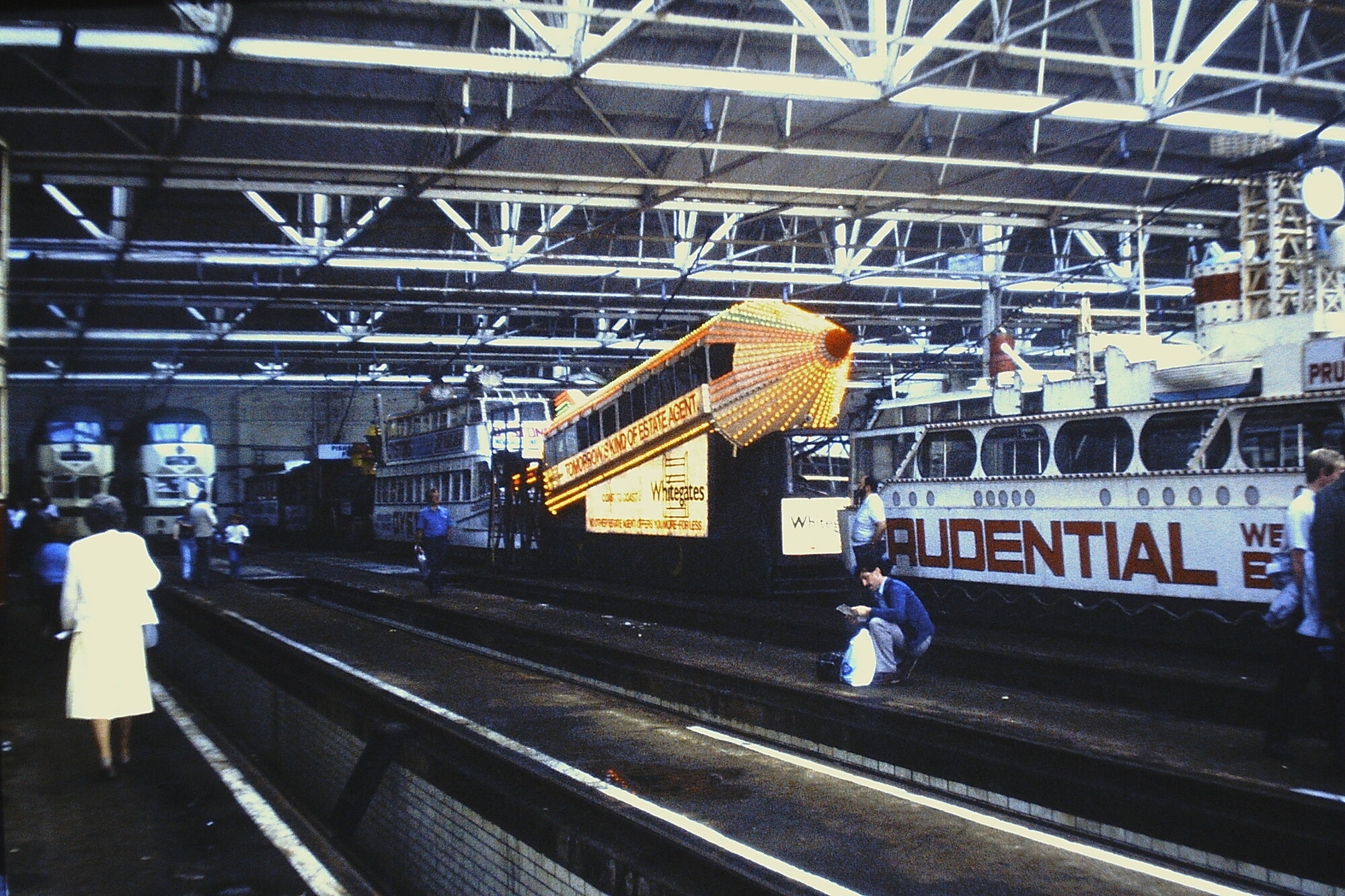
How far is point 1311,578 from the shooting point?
289 inches

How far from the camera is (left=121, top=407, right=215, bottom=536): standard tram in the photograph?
37344 mm

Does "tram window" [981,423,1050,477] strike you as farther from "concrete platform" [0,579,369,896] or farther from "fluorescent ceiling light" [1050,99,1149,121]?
"concrete platform" [0,579,369,896]

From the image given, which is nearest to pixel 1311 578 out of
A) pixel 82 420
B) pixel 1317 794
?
pixel 1317 794

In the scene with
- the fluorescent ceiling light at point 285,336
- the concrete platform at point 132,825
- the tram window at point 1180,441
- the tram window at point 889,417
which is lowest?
the concrete platform at point 132,825

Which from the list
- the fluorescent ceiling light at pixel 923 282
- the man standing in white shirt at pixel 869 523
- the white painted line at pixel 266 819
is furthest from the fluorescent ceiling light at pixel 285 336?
the white painted line at pixel 266 819

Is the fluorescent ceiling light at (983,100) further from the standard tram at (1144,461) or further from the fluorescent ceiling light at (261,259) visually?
the fluorescent ceiling light at (261,259)

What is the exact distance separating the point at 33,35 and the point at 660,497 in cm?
1253

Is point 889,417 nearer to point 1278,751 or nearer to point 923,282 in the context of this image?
point 923,282

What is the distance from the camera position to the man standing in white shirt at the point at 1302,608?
7.36 metres

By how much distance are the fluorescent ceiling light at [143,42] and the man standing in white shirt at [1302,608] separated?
12406 mm

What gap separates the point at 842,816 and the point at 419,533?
613 inches

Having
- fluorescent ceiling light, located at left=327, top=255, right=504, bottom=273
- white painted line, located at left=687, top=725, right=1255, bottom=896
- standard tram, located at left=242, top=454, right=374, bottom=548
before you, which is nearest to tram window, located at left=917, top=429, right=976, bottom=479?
white painted line, located at left=687, top=725, right=1255, bottom=896

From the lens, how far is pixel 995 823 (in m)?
7.05

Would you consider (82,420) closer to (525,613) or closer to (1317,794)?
(525,613)
